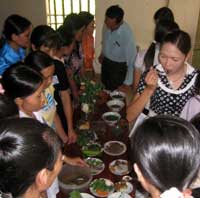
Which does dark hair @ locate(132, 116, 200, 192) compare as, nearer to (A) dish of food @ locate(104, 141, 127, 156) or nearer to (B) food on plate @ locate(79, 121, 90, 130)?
(A) dish of food @ locate(104, 141, 127, 156)

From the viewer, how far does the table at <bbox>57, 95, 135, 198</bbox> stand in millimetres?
1919

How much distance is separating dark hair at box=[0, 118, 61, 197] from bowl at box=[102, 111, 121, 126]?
4.10 ft

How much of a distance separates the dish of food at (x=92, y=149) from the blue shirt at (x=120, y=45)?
2.13 meters

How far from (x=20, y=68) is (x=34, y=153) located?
2.61 ft

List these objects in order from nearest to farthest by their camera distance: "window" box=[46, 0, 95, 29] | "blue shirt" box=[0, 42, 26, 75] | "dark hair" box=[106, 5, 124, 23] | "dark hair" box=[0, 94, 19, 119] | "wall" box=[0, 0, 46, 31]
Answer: "dark hair" box=[0, 94, 19, 119]
"blue shirt" box=[0, 42, 26, 75]
"dark hair" box=[106, 5, 124, 23]
"wall" box=[0, 0, 46, 31]
"window" box=[46, 0, 95, 29]

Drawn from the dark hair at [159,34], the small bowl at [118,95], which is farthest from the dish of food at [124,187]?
the small bowl at [118,95]

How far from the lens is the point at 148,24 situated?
488 cm

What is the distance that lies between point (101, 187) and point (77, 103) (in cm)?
111

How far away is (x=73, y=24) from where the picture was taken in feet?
9.50

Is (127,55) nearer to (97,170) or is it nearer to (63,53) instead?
(63,53)

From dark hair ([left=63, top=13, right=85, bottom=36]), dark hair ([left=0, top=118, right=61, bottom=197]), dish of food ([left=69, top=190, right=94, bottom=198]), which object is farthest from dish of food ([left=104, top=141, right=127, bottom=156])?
dark hair ([left=63, top=13, right=85, bottom=36])

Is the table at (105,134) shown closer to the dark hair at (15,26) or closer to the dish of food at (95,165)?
the dish of food at (95,165)

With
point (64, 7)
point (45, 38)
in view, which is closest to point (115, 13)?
point (45, 38)

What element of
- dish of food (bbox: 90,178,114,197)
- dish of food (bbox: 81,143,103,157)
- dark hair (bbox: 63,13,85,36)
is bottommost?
dish of food (bbox: 90,178,114,197)
